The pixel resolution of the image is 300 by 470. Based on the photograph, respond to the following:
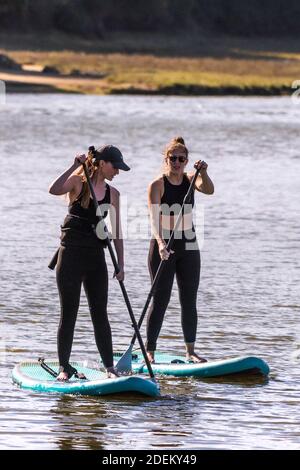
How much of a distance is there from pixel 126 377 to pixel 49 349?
7.18ft

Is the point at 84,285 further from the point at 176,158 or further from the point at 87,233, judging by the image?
the point at 176,158

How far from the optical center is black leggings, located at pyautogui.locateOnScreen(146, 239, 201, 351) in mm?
12273

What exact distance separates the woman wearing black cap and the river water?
781 millimetres

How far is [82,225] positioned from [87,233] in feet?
0.22

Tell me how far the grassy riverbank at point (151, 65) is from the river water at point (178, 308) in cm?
3147

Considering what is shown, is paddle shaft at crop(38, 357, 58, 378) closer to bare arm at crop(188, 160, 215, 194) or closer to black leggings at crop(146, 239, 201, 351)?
black leggings at crop(146, 239, 201, 351)

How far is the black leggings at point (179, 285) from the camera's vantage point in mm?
12273

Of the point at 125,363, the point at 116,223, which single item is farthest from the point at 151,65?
the point at 116,223

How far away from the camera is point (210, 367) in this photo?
40.4 ft

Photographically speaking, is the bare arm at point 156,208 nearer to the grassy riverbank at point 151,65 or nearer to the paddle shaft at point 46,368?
the paddle shaft at point 46,368

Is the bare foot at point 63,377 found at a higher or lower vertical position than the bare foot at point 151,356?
lower

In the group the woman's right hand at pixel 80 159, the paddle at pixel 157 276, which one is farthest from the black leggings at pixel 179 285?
the woman's right hand at pixel 80 159
